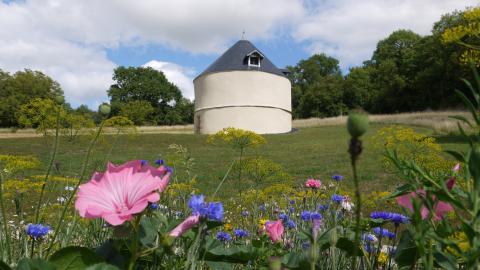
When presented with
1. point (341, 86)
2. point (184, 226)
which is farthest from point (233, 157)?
point (341, 86)

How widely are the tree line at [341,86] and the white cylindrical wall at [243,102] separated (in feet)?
18.3

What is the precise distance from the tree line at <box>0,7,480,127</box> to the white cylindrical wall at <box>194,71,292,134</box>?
5.59m

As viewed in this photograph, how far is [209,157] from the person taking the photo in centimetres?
1625

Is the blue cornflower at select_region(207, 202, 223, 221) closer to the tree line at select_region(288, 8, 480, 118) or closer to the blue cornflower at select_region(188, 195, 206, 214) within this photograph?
the blue cornflower at select_region(188, 195, 206, 214)

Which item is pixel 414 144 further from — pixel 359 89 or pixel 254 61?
pixel 359 89

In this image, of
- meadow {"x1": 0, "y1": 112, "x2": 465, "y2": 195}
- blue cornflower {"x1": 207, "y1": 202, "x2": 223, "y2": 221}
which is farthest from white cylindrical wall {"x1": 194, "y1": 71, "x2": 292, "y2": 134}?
blue cornflower {"x1": 207, "y1": 202, "x2": 223, "y2": 221}

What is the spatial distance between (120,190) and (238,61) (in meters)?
29.9

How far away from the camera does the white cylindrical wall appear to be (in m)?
29.9

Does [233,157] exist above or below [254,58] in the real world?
below

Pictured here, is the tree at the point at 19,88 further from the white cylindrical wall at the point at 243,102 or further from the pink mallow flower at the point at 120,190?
the pink mallow flower at the point at 120,190

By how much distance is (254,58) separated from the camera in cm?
3072

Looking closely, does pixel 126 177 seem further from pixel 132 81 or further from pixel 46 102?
pixel 132 81

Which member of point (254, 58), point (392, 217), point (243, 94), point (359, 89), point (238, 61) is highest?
point (359, 89)

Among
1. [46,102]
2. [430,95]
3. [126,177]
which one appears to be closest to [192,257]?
[126,177]
